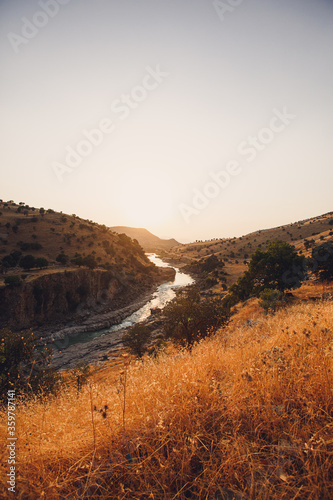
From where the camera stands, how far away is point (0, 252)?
48.2m

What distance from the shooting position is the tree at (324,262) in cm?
2199

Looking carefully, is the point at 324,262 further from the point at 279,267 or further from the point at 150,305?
the point at 150,305

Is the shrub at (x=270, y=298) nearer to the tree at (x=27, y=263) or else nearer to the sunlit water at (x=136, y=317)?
the sunlit water at (x=136, y=317)

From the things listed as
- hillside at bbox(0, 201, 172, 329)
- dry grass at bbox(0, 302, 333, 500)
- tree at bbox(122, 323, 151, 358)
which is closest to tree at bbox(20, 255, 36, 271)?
hillside at bbox(0, 201, 172, 329)

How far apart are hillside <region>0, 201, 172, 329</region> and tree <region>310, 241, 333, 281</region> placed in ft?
118

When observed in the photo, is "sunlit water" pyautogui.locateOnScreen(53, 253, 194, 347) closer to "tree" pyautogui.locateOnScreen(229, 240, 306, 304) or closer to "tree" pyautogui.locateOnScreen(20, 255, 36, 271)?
"tree" pyautogui.locateOnScreen(229, 240, 306, 304)

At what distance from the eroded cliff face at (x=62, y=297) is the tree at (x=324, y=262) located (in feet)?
128

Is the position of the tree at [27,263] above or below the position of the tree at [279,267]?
above

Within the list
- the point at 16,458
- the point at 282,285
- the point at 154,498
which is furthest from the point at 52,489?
the point at 282,285

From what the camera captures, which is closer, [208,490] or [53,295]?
[208,490]

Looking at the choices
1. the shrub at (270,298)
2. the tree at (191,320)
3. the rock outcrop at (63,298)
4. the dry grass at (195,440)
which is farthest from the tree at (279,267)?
the rock outcrop at (63,298)

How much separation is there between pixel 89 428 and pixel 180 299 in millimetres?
18692

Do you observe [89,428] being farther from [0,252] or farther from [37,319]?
[0,252]

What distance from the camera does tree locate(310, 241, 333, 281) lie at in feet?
72.2
